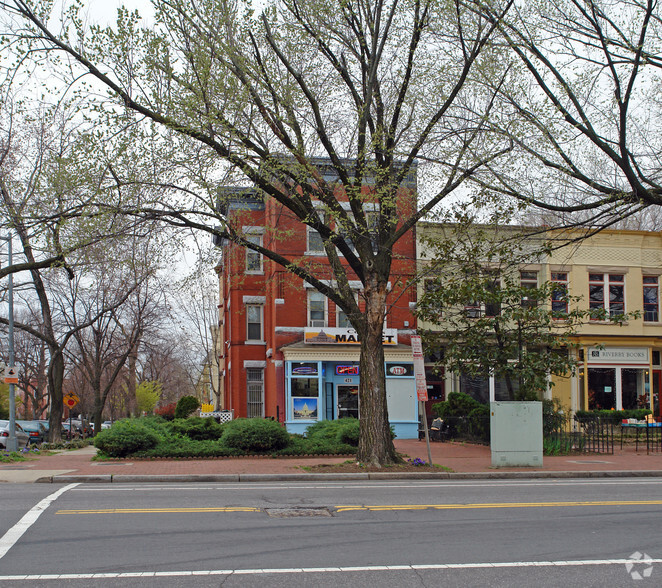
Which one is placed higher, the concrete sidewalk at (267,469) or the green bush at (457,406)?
the green bush at (457,406)

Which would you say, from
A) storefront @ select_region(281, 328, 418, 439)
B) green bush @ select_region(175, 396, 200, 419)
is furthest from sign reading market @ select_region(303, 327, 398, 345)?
green bush @ select_region(175, 396, 200, 419)

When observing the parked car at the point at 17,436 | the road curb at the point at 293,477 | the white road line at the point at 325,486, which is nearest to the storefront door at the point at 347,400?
the parked car at the point at 17,436

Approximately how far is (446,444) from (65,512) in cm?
1720

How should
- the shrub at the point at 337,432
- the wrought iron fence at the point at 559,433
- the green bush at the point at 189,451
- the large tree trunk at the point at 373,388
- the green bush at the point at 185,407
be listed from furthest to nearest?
the green bush at the point at 185,407 < the wrought iron fence at the point at 559,433 < the shrub at the point at 337,432 < the green bush at the point at 189,451 < the large tree trunk at the point at 373,388

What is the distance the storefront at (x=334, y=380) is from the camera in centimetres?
Answer: 2950

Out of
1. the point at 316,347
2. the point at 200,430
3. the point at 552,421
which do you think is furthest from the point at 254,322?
the point at 552,421

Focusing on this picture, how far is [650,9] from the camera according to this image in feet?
44.1

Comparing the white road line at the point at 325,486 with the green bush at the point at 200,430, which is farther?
the green bush at the point at 200,430

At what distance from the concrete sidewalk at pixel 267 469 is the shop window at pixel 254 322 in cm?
1266

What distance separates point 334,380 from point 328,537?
71.4 feet

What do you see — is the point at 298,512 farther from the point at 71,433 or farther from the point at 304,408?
the point at 71,433

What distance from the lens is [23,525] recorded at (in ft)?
30.2

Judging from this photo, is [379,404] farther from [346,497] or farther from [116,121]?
[116,121]

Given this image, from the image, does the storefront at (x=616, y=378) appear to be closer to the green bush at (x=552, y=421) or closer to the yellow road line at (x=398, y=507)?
the green bush at (x=552, y=421)
